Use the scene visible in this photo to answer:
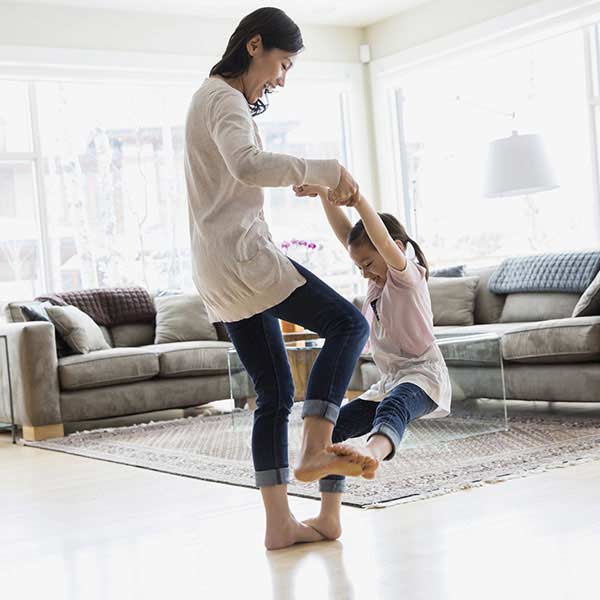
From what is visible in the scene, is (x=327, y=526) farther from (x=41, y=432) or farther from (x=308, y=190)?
(x=41, y=432)

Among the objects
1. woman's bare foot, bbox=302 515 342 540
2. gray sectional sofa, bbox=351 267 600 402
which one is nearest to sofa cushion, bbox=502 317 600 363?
gray sectional sofa, bbox=351 267 600 402

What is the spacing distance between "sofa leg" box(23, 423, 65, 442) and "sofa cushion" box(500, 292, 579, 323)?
8.32ft

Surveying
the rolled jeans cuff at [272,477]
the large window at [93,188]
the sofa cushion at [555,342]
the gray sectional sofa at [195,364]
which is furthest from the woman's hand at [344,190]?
the large window at [93,188]

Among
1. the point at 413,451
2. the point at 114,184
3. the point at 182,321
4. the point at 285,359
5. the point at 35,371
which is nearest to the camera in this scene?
the point at 285,359

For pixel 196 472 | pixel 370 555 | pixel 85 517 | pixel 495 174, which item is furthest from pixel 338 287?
pixel 370 555

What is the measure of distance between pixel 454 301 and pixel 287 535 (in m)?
3.76

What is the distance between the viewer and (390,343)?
282cm

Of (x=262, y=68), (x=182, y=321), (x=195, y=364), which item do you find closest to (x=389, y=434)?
(x=262, y=68)

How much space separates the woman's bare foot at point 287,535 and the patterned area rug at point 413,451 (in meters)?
0.48

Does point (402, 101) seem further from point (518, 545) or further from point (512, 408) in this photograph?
point (518, 545)

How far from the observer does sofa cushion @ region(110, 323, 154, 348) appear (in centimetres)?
641

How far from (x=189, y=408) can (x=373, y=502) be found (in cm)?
353

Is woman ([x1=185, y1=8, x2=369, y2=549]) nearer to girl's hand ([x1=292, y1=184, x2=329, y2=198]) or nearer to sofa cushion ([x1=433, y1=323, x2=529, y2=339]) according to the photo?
girl's hand ([x1=292, y1=184, x2=329, y2=198])

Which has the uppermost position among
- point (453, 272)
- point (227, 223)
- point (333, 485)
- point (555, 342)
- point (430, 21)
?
point (430, 21)
